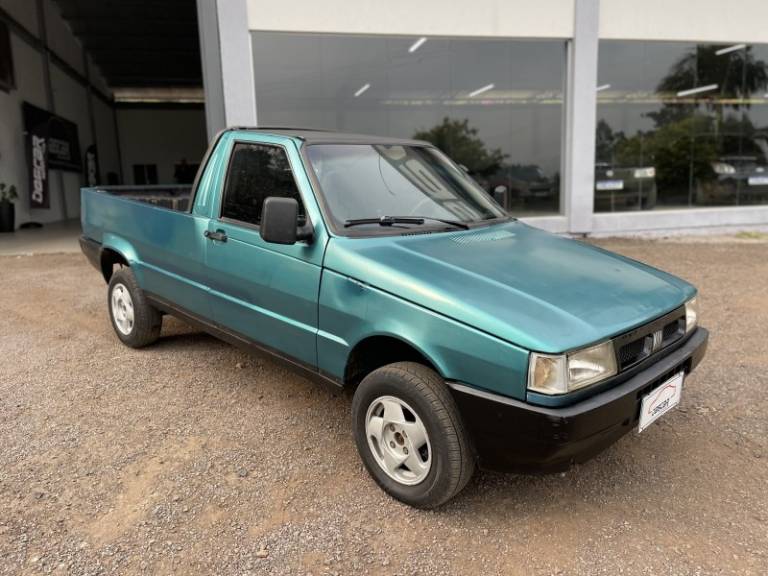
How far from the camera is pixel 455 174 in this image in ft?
13.2

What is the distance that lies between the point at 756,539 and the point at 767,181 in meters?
12.5

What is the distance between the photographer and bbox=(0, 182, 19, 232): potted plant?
45.3ft

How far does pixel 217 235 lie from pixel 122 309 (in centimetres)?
178

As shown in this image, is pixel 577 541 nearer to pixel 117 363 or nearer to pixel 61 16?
pixel 117 363

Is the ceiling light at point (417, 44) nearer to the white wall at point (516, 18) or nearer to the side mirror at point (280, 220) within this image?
the white wall at point (516, 18)

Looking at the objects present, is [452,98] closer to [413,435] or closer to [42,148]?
[413,435]

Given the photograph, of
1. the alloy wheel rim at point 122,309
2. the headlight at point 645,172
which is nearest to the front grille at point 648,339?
the alloy wheel rim at point 122,309

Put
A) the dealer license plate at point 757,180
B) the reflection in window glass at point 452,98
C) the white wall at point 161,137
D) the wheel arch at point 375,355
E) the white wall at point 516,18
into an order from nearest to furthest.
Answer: the wheel arch at point 375,355 < the white wall at point 516,18 < the reflection in window glass at point 452,98 < the dealer license plate at point 757,180 < the white wall at point 161,137

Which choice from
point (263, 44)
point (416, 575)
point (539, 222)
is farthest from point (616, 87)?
point (416, 575)

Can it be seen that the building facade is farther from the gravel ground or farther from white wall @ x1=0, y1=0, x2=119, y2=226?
white wall @ x1=0, y1=0, x2=119, y2=226

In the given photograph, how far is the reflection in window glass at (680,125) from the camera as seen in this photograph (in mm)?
11258

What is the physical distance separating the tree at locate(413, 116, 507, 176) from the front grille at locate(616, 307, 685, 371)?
8.57m

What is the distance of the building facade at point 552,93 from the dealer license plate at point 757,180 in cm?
3

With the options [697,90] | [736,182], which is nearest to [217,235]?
[697,90]
